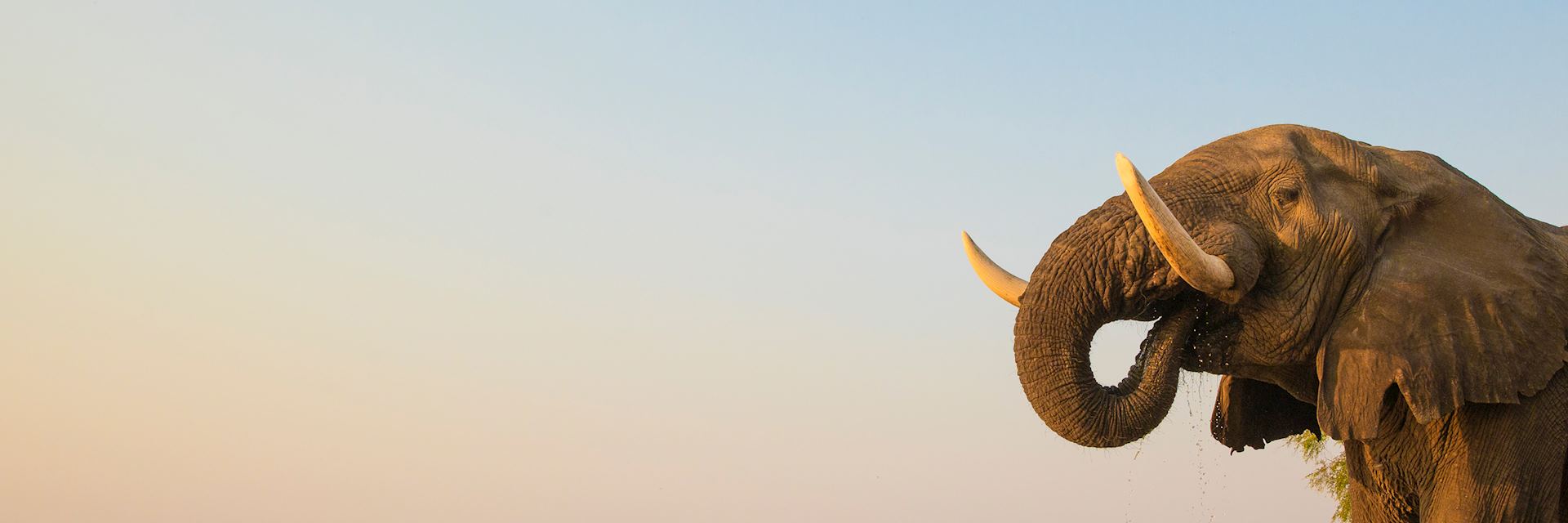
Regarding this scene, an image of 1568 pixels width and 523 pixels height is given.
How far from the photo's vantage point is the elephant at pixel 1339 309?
8.48m

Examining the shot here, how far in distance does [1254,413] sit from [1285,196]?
2285 millimetres

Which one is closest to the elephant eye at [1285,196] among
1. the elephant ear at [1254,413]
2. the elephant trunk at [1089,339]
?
the elephant trunk at [1089,339]

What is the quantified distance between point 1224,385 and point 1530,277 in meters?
2.25

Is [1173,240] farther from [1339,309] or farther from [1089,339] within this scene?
[1339,309]

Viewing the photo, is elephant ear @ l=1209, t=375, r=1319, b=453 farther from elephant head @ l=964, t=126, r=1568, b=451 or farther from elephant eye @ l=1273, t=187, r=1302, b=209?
elephant eye @ l=1273, t=187, r=1302, b=209

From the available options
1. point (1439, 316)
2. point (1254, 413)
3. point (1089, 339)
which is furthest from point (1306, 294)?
point (1254, 413)

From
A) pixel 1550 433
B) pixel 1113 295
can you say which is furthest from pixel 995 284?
pixel 1550 433

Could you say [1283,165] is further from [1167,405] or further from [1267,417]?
[1267,417]

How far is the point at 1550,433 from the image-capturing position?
884 cm

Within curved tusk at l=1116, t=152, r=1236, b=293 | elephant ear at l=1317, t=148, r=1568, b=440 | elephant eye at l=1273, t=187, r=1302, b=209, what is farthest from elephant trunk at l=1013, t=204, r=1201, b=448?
elephant ear at l=1317, t=148, r=1568, b=440

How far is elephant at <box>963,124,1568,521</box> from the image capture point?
8477 mm

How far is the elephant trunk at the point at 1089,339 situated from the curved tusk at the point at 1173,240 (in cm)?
29

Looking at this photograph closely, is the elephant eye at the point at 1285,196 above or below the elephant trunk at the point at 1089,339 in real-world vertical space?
above

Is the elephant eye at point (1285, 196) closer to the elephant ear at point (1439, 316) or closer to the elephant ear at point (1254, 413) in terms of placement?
the elephant ear at point (1439, 316)
